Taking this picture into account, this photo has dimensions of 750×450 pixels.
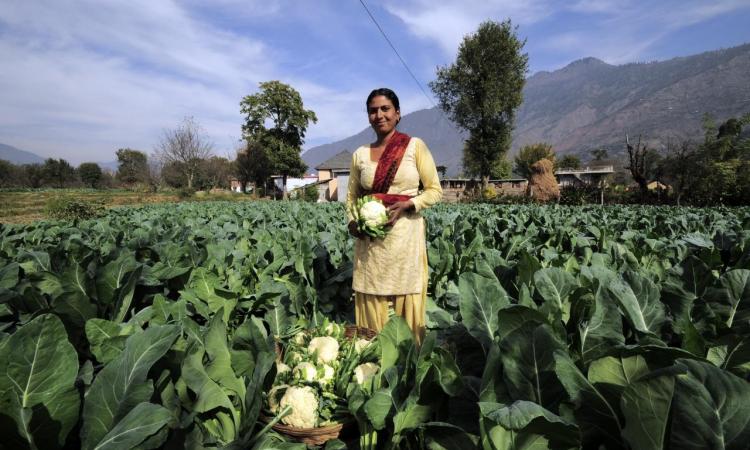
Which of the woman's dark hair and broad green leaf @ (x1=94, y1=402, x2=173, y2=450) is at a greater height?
the woman's dark hair

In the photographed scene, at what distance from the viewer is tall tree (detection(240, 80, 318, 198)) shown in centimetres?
4931

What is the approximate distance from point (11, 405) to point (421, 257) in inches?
102

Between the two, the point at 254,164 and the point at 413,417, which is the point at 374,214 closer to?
the point at 413,417

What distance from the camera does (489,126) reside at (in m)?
40.2

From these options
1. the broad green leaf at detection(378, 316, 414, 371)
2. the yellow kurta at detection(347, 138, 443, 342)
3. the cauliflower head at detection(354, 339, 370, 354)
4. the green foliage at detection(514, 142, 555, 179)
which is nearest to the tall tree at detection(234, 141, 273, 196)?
the green foliage at detection(514, 142, 555, 179)

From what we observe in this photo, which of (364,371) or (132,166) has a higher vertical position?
(132,166)

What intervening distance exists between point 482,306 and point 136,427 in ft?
3.90

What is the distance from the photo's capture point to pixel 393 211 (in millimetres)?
2863

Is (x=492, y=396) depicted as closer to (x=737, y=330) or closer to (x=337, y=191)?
(x=737, y=330)

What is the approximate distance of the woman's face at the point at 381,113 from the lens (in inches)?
115

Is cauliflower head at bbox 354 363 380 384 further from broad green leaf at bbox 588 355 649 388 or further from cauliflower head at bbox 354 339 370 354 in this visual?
broad green leaf at bbox 588 355 649 388

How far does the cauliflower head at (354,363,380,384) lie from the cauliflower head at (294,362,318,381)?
0.74ft

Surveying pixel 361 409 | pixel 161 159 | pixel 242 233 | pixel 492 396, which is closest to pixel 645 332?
pixel 492 396

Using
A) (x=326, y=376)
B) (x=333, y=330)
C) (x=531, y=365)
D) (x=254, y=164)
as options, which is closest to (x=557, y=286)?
(x=531, y=365)
